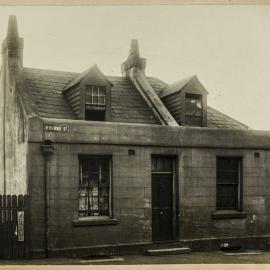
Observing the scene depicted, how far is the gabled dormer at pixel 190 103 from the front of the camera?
693 inches

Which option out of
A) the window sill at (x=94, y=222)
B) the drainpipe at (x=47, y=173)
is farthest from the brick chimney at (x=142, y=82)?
the drainpipe at (x=47, y=173)

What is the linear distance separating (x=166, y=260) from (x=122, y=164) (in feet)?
11.2

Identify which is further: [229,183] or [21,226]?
[229,183]

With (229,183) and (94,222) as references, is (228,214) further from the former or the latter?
(94,222)

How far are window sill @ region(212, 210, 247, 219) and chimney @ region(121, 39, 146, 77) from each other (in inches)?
268

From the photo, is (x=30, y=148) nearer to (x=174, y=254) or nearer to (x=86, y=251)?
(x=86, y=251)

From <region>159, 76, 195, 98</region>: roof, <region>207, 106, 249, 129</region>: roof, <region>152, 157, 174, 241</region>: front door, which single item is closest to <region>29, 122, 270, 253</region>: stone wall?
<region>152, 157, 174, 241</region>: front door

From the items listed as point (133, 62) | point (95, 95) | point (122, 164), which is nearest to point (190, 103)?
point (133, 62)

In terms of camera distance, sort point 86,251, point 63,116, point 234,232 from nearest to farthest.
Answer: point 86,251, point 63,116, point 234,232

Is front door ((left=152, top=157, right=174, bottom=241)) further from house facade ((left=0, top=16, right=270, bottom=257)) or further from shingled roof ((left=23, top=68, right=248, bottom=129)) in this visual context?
shingled roof ((left=23, top=68, right=248, bottom=129))

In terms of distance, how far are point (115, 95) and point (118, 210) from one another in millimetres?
4845

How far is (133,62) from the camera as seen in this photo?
65.6ft

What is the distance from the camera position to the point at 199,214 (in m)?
16.6

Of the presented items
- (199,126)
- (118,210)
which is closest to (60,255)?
(118,210)
